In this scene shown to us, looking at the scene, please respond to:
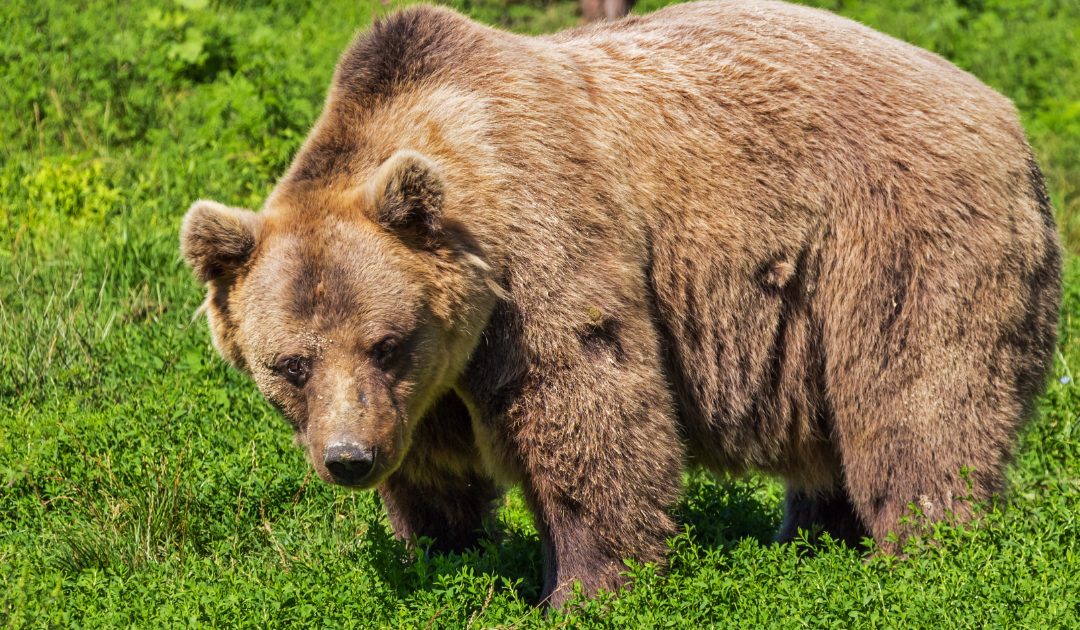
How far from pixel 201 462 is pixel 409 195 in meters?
2.19

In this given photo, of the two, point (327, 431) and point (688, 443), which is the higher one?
point (327, 431)

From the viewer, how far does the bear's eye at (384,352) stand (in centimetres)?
480

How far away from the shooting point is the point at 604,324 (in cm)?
503

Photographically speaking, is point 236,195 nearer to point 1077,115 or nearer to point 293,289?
point 293,289

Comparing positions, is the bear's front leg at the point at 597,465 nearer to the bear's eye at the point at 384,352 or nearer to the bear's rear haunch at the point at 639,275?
Answer: the bear's rear haunch at the point at 639,275

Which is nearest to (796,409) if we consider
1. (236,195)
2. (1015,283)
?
(1015,283)

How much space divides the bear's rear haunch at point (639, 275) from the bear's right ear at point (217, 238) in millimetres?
13

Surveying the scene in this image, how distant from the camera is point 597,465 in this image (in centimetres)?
504

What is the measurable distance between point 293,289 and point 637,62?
6.04ft

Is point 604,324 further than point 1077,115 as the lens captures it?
No

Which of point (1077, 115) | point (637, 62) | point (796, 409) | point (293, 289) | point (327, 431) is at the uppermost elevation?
point (637, 62)

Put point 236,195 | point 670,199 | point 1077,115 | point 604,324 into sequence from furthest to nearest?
point 1077,115 < point 236,195 < point 670,199 < point 604,324

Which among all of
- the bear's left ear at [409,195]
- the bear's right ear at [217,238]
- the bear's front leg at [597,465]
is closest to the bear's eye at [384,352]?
the bear's left ear at [409,195]

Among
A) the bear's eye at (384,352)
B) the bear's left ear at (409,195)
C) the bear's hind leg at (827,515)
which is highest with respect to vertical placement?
the bear's left ear at (409,195)
